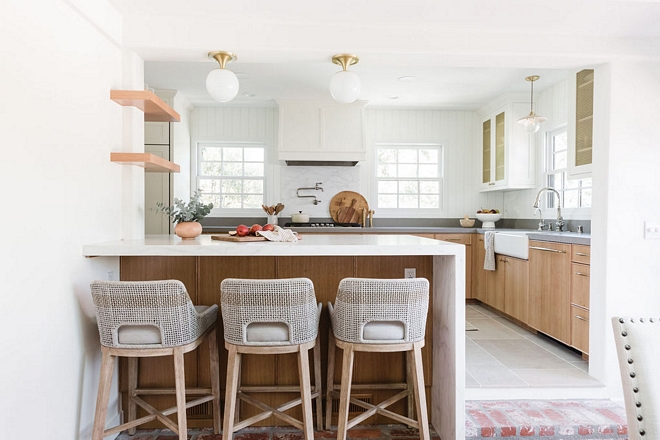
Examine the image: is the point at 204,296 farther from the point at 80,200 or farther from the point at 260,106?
the point at 260,106

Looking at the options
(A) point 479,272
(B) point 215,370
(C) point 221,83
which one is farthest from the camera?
(A) point 479,272

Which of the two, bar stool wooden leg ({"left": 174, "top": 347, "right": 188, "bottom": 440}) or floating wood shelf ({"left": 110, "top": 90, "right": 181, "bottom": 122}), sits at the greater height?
floating wood shelf ({"left": 110, "top": 90, "right": 181, "bottom": 122})

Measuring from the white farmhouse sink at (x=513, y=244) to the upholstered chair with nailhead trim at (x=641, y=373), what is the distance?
2.86 metres

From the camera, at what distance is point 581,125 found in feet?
11.1

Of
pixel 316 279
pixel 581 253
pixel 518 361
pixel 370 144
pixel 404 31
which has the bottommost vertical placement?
pixel 518 361

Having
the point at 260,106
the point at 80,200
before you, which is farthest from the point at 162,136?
the point at 80,200

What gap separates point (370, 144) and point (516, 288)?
2.54 meters

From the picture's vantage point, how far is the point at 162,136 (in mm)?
4695

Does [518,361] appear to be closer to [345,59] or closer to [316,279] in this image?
[316,279]

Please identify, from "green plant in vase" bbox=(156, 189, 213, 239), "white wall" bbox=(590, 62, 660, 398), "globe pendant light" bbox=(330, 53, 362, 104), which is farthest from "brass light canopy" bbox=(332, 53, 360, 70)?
"white wall" bbox=(590, 62, 660, 398)

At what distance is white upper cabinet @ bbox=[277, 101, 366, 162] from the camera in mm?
4961

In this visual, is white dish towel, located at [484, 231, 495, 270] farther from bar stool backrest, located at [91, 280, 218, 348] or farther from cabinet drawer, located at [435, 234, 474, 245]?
bar stool backrest, located at [91, 280, 218, 348]

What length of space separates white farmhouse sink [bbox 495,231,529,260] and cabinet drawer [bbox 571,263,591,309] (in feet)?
2.19

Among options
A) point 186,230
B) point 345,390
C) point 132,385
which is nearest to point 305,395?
point 345,390
